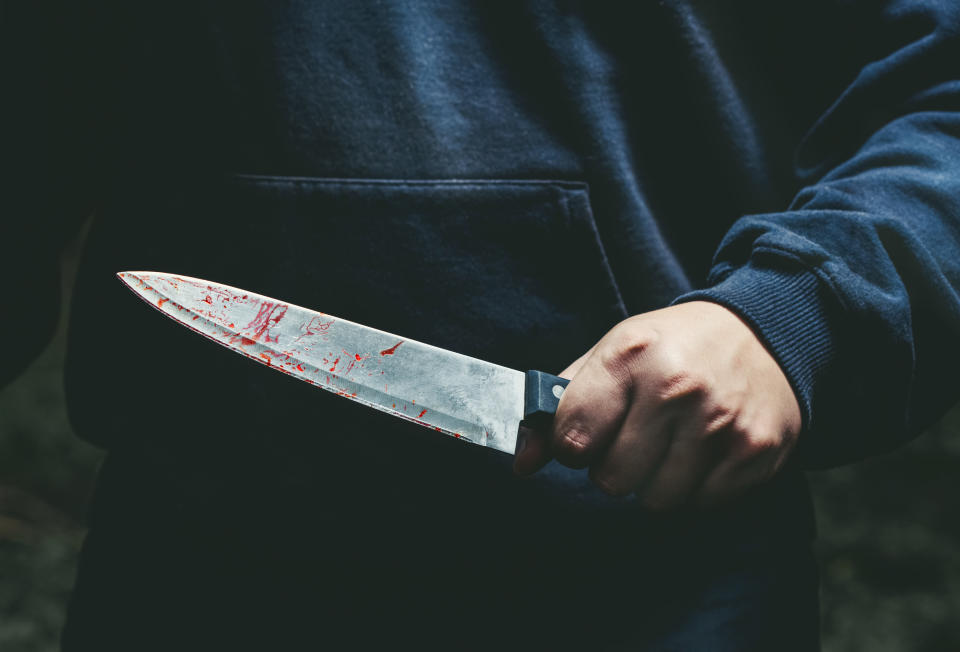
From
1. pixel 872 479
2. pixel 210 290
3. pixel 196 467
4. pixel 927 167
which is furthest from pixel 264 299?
pixel 872 479

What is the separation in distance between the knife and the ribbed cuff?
0.17m

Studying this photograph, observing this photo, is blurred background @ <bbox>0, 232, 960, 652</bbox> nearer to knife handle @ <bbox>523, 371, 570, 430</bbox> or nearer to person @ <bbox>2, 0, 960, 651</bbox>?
person @ <bbox>2, 0, 960, 651</bbox>

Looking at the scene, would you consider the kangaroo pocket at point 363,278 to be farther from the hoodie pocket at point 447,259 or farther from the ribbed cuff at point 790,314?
the ribbed cuff at point 790,314

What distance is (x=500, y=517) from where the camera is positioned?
729 millimetres

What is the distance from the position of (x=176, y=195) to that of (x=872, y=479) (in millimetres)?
2436

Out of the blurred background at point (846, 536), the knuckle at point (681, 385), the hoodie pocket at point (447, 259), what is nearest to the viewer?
the knuckle at point (681, 385)

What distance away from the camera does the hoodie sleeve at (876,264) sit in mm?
604

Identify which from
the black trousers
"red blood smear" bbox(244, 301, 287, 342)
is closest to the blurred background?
the black trousers

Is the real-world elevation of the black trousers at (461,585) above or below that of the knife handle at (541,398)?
below

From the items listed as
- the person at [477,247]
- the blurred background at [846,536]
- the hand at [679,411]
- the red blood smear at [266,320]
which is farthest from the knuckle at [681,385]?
the blurred background at [846,536]

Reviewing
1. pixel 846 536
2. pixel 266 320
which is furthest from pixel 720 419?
pixel 846 536

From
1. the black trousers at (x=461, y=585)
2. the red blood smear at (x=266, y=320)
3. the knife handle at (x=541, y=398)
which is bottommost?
the black trousers at (x=461, y=585)

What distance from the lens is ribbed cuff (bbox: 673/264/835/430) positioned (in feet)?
1.94

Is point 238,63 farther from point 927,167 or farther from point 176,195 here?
point 927,167
